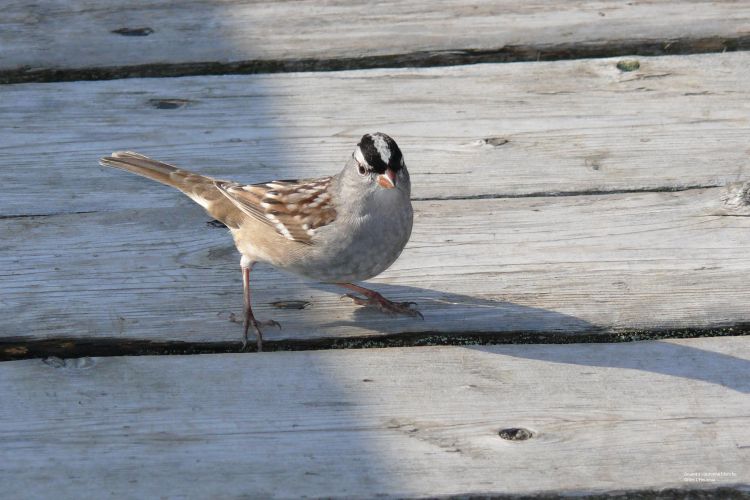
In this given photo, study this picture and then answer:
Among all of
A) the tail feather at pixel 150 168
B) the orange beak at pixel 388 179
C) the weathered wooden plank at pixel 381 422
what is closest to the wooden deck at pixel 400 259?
the weathered wooden plank at pixel 381 422

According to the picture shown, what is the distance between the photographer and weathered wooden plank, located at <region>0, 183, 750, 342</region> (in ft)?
9.73

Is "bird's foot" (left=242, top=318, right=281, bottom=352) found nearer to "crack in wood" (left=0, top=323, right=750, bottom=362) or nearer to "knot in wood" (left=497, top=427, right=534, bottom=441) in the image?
"crack in wood" (left=0, top=323, right=750, bottom=362)

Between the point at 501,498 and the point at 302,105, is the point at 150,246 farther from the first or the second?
the point at 501,498

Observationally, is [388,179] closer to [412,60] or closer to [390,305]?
[390,305]

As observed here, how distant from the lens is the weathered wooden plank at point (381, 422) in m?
2.43

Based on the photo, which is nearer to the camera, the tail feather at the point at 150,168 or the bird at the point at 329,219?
the bird at the point at 329,219

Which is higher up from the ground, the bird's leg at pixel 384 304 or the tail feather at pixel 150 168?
the tail feather at pixel 150 168

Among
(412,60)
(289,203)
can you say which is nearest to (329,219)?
(289,203)

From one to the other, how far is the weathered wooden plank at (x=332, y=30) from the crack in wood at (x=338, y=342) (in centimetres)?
141

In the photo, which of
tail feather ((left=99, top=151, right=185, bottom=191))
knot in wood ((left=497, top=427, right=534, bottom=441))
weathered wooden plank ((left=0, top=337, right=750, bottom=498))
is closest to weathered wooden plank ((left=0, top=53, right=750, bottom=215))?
tail feather ((left=99, top=151, right=185, bottom=191))

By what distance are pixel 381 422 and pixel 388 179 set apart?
0.73 metres

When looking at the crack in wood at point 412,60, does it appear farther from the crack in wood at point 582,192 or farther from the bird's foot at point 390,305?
the bird's foot at point 390,305

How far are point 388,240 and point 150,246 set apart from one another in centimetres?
79

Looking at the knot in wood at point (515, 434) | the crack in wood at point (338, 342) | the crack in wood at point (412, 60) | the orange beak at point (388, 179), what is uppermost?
the crack in wood at point (412, 60)
